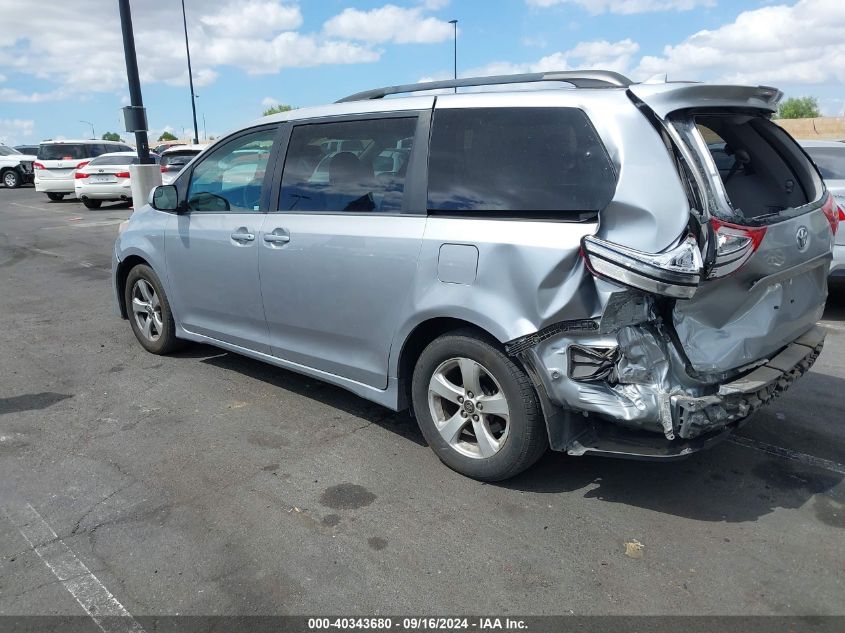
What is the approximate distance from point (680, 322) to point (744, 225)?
0.53 meters

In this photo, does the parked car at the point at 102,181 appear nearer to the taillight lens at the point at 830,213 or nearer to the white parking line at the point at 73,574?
the white parking line at the point at 73,574

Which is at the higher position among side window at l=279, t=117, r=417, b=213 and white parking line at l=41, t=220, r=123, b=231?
side window at l=279, t=117, r=417, b=213

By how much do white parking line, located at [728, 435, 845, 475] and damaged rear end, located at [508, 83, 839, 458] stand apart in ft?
2.48

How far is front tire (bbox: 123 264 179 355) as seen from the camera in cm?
562

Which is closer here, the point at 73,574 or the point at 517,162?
the point at 73,574

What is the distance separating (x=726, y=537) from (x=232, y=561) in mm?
2255

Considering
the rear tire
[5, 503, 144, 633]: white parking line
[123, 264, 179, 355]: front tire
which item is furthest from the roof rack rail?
the rear tire

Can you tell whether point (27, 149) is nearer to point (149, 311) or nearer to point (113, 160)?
point (113, 160)

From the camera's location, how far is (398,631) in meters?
2.67

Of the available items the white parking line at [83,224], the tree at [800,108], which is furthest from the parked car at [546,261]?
the tree at [800,108]

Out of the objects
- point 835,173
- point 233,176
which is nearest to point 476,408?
point 233,176

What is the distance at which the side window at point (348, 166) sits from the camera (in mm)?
3904

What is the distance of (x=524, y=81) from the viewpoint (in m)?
3.79

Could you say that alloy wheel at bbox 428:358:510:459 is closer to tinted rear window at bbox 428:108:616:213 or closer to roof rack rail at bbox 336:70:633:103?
tinted rear window at bbox 428:108:616:213
